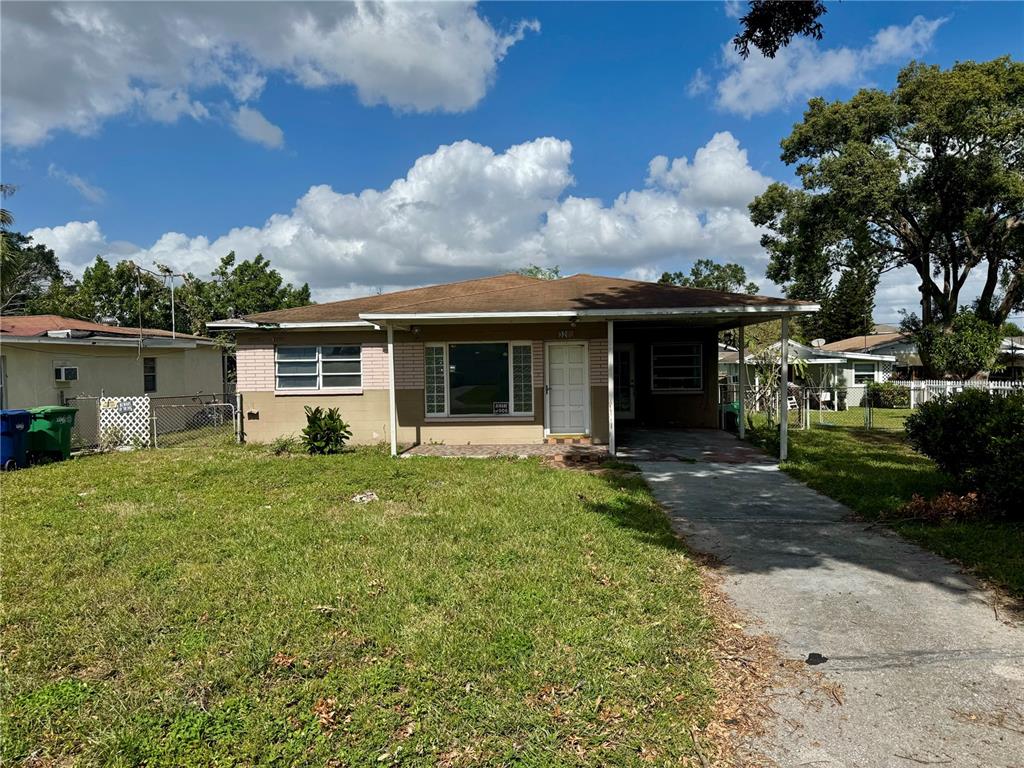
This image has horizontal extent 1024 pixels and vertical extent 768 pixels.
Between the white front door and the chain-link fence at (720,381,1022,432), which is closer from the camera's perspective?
the white front door

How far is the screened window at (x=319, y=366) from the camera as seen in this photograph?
13406 millimetres

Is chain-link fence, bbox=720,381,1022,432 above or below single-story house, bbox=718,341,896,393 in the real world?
below

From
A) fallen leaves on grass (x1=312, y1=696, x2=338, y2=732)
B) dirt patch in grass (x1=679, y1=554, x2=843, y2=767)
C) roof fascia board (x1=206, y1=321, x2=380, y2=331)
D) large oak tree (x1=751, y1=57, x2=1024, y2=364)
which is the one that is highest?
large oak tree (x1=751, y1=57, x2=1024, y2=364)

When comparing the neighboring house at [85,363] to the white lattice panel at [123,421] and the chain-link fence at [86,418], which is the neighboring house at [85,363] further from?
the white lattice panel at [123,421]

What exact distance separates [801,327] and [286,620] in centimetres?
5654

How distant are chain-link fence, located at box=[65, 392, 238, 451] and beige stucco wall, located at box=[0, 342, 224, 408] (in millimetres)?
494

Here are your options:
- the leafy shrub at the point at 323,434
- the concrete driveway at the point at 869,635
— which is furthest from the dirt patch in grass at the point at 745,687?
the leafy shrub at the point at 323,434

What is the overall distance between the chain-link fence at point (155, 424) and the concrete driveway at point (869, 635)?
11.7 metres

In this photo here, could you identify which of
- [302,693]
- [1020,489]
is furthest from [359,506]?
[1020,489]

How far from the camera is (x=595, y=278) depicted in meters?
15.4

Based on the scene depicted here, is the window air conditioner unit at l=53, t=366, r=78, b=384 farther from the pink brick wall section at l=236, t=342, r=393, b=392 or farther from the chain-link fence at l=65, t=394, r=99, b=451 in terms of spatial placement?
the pink brick wall section at l=236, t=342, r=393, b=392

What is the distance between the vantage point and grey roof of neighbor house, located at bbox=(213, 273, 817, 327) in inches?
416

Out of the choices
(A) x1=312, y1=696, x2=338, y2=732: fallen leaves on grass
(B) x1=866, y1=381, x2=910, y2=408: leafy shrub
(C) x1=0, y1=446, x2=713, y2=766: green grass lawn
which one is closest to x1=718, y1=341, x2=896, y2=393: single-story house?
A: (B) x1=866, y1=381, x2=910, y2=408: leafy shrub

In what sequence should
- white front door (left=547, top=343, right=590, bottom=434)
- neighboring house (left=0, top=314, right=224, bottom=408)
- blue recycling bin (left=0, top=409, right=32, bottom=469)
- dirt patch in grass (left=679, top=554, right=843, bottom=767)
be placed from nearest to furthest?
dirt patch in grass (left=679, top=554, right=843, bottom=767)
blue recycling bin (left=0, top=409, right=32, bottom=469)
white front door (left=547, top=343, right=590, bottom=434)
neighboring house (left=0, top=314, right=224, bottom=408)
